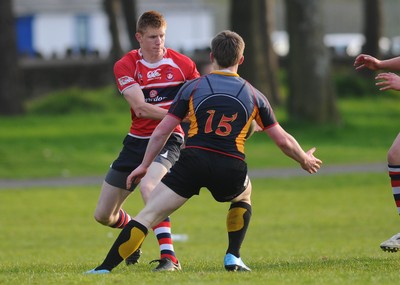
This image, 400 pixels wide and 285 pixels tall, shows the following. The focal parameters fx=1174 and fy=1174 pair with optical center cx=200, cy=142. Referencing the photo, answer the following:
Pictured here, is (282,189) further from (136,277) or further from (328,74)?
(136,277)

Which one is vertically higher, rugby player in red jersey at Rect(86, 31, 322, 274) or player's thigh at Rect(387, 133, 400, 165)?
rugby player in red jersey at Rect(86, 31, 322, 274)

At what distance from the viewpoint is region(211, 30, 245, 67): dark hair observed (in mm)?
9258

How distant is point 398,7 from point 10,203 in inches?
2990

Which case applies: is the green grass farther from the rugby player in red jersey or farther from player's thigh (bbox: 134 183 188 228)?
the rugby player in red jersey

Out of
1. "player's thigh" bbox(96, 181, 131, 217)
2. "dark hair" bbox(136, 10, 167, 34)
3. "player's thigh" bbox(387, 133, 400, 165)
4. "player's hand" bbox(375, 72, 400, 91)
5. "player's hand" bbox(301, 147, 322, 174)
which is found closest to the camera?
"player's hand" bbox(301, 147, 322, 174)

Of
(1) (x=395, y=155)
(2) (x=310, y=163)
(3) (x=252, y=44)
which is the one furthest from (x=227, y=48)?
(3) (x=252, y=44)

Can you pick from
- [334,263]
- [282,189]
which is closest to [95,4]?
[282,189]

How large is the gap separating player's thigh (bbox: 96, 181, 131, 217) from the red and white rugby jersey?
65 centimetres

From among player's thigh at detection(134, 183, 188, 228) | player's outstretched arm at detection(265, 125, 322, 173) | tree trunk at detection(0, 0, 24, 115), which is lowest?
tree trunk at detection(0, 0, 24, 115)

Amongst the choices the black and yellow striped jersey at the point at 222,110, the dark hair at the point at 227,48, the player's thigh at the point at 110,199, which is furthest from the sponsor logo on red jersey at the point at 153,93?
the dark hair at the point at 227,48

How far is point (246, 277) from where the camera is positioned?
9.01 metres

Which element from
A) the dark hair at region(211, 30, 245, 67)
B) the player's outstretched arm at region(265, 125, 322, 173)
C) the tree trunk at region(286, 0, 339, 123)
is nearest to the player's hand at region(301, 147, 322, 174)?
the player's outstretched arm at region(265, 125, 322, 173)

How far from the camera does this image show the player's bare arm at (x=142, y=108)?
409 inches

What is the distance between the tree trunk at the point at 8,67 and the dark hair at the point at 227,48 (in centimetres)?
2660
